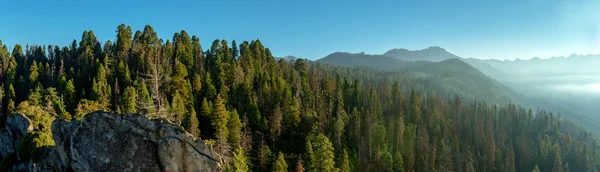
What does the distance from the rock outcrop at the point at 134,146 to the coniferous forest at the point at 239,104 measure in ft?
38.7

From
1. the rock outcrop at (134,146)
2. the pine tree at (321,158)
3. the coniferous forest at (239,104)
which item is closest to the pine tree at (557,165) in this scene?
the coniferous forest at (239,104)

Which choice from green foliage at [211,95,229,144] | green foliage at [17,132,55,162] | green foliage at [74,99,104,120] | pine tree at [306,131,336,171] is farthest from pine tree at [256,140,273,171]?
green foliage at [17,132,55,162]

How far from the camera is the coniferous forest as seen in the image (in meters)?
59.2

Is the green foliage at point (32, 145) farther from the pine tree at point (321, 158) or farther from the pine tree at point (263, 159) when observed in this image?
the pine tree at point (321, 158)

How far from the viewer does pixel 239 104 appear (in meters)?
76.9

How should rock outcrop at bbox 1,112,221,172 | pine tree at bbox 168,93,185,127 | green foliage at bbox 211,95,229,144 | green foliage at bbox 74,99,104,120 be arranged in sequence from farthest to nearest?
green foliage at bbox 211,95,229,144 → pine tree at bbox 168,93,185,127 → green foliage at bbox 74,99,104,120 → rock outcrop at bbox 1,112,221,172

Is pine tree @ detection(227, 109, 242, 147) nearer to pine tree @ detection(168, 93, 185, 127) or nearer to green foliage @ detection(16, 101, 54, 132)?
pine tree @ detection(168, 93, 185, 127)

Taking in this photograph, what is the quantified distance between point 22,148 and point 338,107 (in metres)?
66.7

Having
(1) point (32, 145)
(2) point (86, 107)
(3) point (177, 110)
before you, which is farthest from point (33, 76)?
(1) point (32, 145)

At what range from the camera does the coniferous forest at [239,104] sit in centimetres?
5922

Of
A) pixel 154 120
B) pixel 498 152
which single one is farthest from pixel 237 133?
pixel 498 152

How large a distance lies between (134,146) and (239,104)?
4699cm

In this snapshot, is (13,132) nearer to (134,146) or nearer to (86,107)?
(86,107)

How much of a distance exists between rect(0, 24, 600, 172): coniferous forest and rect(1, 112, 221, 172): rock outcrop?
11.8 metres
